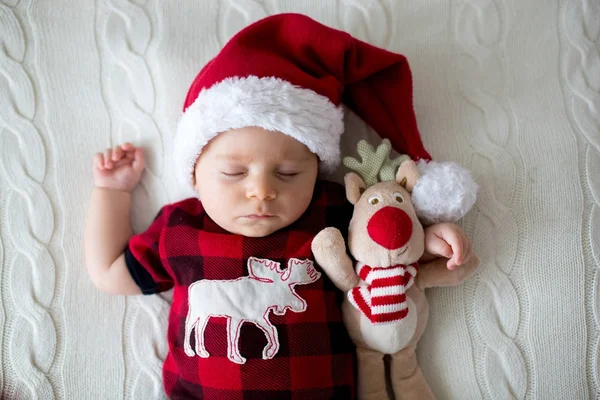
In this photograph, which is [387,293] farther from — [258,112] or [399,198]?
[258,112]

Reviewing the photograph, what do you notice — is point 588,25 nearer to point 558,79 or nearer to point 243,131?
point 558,79

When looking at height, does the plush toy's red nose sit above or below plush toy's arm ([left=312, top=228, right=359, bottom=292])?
above

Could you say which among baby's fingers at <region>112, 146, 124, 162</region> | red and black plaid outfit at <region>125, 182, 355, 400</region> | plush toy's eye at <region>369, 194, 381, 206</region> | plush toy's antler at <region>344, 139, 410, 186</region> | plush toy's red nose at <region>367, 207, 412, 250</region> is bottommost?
red and black plaid outfit at <region>125, 182, 355, 400</region>

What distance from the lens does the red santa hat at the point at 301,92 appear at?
2.77ft

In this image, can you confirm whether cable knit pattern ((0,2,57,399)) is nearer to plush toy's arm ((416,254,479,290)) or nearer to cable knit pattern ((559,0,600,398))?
plush toy's arm ((416,254,479,290))

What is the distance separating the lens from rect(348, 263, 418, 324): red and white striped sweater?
0.84 metres

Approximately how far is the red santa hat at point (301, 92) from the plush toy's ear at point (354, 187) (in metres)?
0.06

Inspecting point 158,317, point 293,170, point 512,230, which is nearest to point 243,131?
point 293,170

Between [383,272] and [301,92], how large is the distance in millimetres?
371

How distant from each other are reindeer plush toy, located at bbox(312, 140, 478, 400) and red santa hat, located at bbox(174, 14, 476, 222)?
0.06 meters

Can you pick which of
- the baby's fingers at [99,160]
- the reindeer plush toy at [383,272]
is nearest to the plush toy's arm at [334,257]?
the reindeer plush toy at [383,272]

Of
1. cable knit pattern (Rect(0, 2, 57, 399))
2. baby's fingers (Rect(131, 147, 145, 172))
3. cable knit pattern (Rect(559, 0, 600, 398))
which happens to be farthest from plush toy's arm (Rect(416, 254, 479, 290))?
cable knit pattern (Rect(0, 2, 57, 399))

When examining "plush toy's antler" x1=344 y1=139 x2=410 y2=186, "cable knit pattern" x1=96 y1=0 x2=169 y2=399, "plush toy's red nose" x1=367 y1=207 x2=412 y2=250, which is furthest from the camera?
"cable knit pattern" x1=96 y1=0 x2=169 y2=399

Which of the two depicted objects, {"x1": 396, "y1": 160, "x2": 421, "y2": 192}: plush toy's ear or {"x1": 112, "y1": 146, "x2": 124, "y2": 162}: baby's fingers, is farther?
{"x1": 112, "y1": 146, "x2": 124, "y2": 162}: baby's fingers
